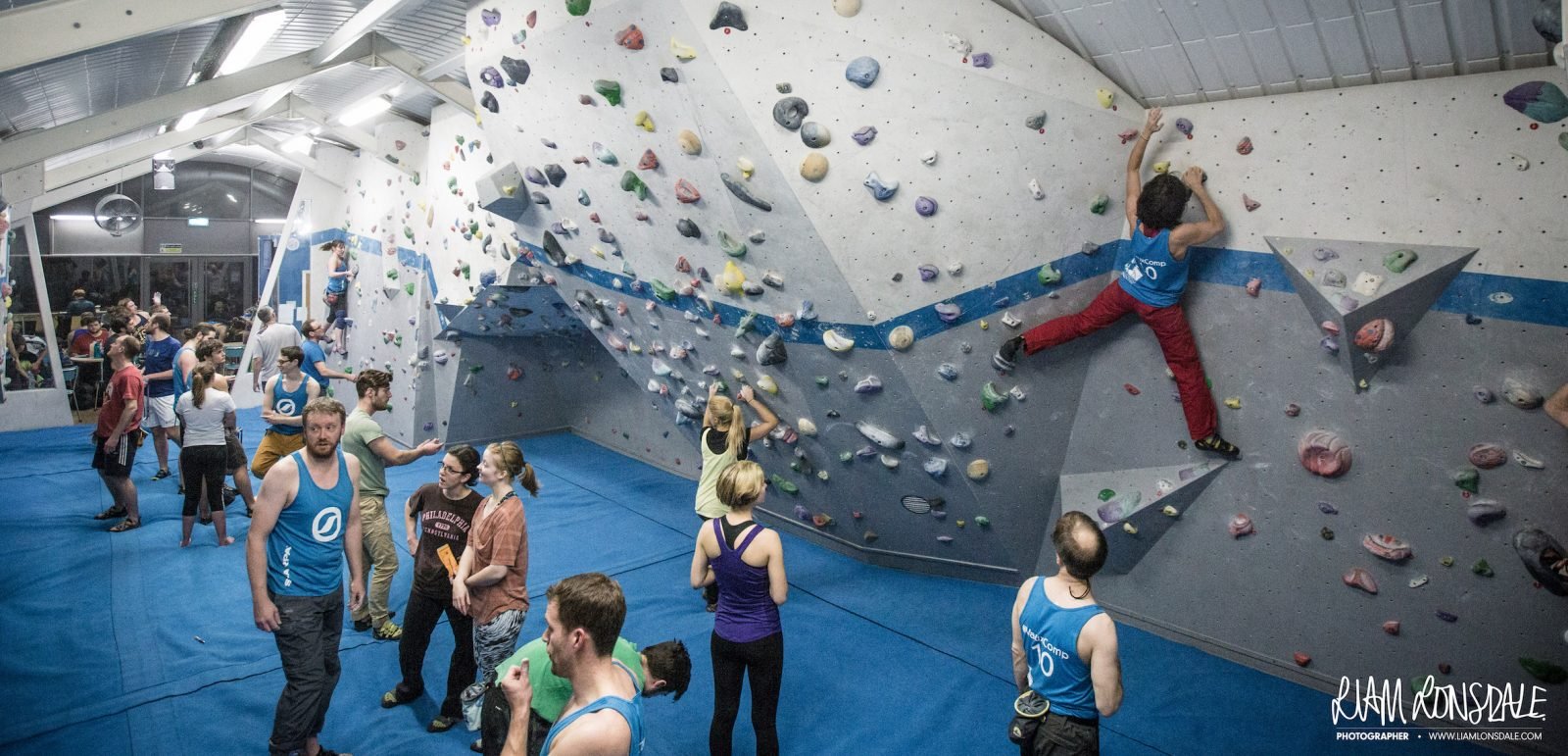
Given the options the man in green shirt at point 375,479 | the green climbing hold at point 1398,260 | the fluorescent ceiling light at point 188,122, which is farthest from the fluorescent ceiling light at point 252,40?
the green climbing hold at point 1398,260

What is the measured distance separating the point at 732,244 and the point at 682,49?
103cm

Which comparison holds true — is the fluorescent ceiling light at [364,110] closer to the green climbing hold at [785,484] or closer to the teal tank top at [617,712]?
the green climbing hold at [785,484]

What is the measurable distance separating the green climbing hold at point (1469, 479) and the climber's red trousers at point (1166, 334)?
90 cm

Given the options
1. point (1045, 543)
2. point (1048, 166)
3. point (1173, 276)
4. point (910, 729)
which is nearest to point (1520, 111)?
point (1173, 276)

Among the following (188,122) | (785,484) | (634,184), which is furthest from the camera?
(188,122)

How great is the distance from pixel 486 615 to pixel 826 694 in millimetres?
1746

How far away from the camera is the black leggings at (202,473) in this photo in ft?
18.8

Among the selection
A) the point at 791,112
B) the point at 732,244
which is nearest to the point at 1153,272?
the point at 791,112

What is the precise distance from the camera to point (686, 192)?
177 inches

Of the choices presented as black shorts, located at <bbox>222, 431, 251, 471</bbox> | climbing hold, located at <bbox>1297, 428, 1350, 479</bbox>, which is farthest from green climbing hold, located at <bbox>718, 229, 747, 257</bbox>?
black shorts, located at <bbox>222, 431, 251, 471</bbox>

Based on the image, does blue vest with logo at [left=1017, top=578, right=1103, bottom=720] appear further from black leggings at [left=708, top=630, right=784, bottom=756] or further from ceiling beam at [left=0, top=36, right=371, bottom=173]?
ceiling beam at [left=0, top=36, right=371, bottom=173]

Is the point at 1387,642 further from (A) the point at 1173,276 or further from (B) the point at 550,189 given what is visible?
(B) the point at 550,189

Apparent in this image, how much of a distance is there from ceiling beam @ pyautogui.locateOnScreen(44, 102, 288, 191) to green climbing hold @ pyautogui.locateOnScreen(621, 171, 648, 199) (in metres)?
5.17

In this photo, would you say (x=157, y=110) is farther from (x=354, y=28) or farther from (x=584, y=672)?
(x=584, y=672)
